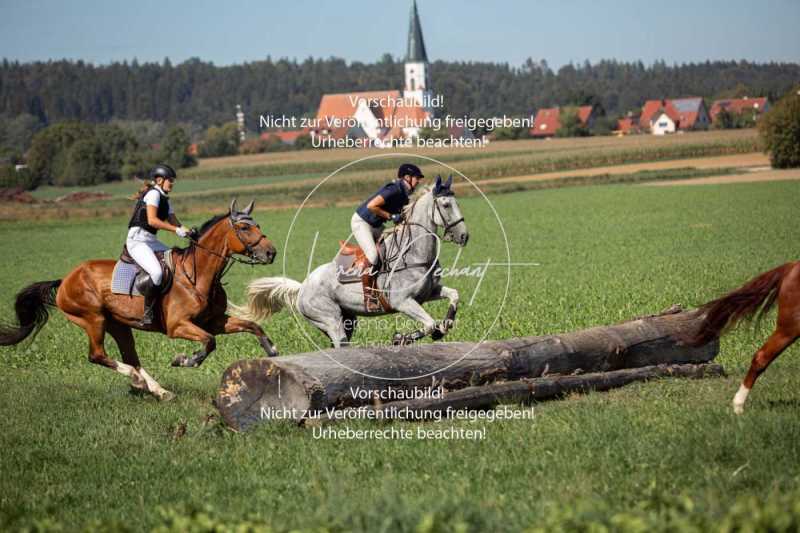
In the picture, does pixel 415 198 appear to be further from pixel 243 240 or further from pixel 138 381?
pixel 138 381

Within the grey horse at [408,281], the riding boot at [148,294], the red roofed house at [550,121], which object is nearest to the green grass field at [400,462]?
the riding boot at [148,294]

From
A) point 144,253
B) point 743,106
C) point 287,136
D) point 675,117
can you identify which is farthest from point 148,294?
point 675,117

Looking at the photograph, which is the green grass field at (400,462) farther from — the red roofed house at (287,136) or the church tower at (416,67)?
the church tower at (416,67)

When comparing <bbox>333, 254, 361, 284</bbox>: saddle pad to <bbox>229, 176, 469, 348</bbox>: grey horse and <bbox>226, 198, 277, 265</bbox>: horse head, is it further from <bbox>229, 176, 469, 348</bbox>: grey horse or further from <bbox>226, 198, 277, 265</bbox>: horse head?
<bbox>226, 198, 277, 265</bbox>: horse head

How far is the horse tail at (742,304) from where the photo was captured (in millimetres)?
9914

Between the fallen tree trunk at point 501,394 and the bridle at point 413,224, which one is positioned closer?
the fallen tree trunk at point 501,394

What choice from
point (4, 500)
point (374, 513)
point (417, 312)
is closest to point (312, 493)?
point (374, 513)

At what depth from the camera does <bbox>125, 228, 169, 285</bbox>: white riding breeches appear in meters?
12.2

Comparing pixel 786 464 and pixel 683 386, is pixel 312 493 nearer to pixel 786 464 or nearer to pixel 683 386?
pixel 786 464

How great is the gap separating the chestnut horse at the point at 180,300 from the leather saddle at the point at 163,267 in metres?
0.07

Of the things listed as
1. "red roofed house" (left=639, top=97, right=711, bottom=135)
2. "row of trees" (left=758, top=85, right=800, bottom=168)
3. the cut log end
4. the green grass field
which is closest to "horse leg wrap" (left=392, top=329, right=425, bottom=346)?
the green grass field

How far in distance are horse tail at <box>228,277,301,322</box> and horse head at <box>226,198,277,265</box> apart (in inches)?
53.8

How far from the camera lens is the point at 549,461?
27.1 feet

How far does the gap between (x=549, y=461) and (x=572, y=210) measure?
1686 inches
